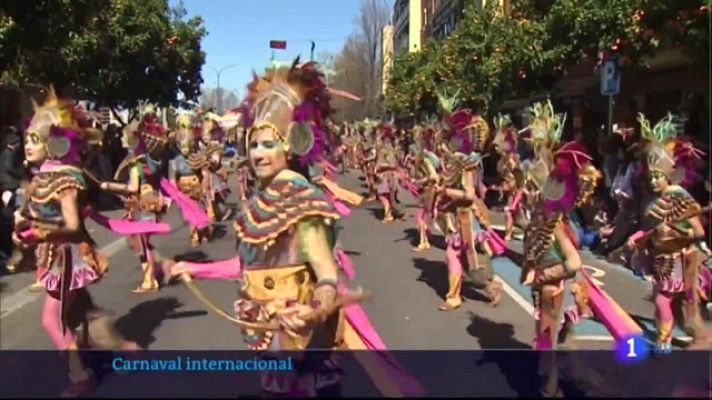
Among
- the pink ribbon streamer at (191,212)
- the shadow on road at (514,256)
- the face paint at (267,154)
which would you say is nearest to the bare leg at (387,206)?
the shadow on road at (514,256)

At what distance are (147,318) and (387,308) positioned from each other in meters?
2.52

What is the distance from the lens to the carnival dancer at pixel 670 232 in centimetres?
610

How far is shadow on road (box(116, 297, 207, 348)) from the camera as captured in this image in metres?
7.18

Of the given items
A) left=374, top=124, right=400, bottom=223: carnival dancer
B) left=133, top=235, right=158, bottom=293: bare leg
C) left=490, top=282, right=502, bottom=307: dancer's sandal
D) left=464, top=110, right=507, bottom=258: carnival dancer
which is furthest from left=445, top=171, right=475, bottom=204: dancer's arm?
left=374, top=124, right=400, bottom=223: carnival dancer

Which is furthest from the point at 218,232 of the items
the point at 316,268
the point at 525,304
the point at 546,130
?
the point at 316,268

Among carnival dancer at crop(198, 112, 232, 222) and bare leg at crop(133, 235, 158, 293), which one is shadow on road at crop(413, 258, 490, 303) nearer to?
bare leg at crop(133, 235, 158, 293)

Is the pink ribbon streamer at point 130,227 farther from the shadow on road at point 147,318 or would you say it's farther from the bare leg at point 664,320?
the bare leg at point 664,320

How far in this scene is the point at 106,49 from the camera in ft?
55.4

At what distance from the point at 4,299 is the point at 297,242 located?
632 cm

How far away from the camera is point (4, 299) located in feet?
29.1

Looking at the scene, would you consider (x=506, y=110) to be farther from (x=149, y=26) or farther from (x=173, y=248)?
(x=173, y=248)

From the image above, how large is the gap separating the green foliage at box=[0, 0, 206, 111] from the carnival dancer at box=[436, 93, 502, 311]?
5401mm

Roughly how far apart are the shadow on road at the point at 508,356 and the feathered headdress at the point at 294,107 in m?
2.13

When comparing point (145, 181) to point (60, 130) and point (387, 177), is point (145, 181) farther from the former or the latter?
point (387, 177)
